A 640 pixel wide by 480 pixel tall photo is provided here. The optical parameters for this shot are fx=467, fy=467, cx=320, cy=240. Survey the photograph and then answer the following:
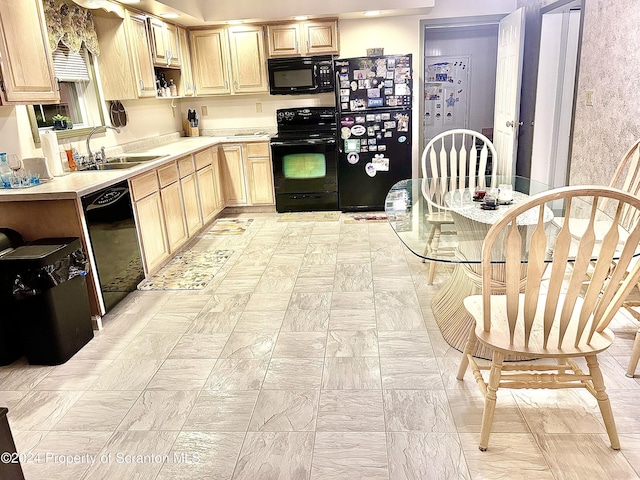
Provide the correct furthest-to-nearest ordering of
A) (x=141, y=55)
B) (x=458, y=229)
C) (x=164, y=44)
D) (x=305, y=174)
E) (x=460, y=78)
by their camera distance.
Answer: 1. (x=460, y=78)
2. (x=305, y=174)
3. (x=164, y=44)
4. (x=141, y=55)
5. (x=458, y=229)

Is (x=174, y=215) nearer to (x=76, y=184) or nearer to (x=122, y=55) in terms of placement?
(x=76, y=184)

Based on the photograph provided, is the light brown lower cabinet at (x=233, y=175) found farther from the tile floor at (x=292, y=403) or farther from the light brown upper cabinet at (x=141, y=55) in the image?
the tile floor at (x=292, y=403)

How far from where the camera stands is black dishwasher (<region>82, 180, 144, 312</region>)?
274cm

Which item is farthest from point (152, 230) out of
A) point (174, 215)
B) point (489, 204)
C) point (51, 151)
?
point (489, 204)

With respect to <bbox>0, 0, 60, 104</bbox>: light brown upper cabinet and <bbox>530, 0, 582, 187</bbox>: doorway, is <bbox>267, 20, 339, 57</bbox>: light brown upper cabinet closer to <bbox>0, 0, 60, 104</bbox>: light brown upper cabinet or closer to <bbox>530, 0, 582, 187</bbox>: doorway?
<bbox>530, 0, 582, 187</bbox>: doorway

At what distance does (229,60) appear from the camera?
17.0 feet

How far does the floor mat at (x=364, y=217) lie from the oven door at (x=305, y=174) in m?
0.28

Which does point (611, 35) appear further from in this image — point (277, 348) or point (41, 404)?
point (41, 404)

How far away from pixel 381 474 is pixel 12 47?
2.79m

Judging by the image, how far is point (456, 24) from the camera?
513 centimetres

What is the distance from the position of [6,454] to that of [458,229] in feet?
6.31

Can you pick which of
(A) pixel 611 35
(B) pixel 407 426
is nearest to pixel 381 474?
(B) pixel 407 426

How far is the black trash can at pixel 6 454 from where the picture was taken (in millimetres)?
1216

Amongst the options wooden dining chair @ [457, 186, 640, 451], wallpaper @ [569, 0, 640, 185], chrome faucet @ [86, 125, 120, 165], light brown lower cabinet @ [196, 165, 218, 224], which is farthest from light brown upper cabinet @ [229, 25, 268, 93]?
wooden dining chair @ [457, 186, 640, 451]
